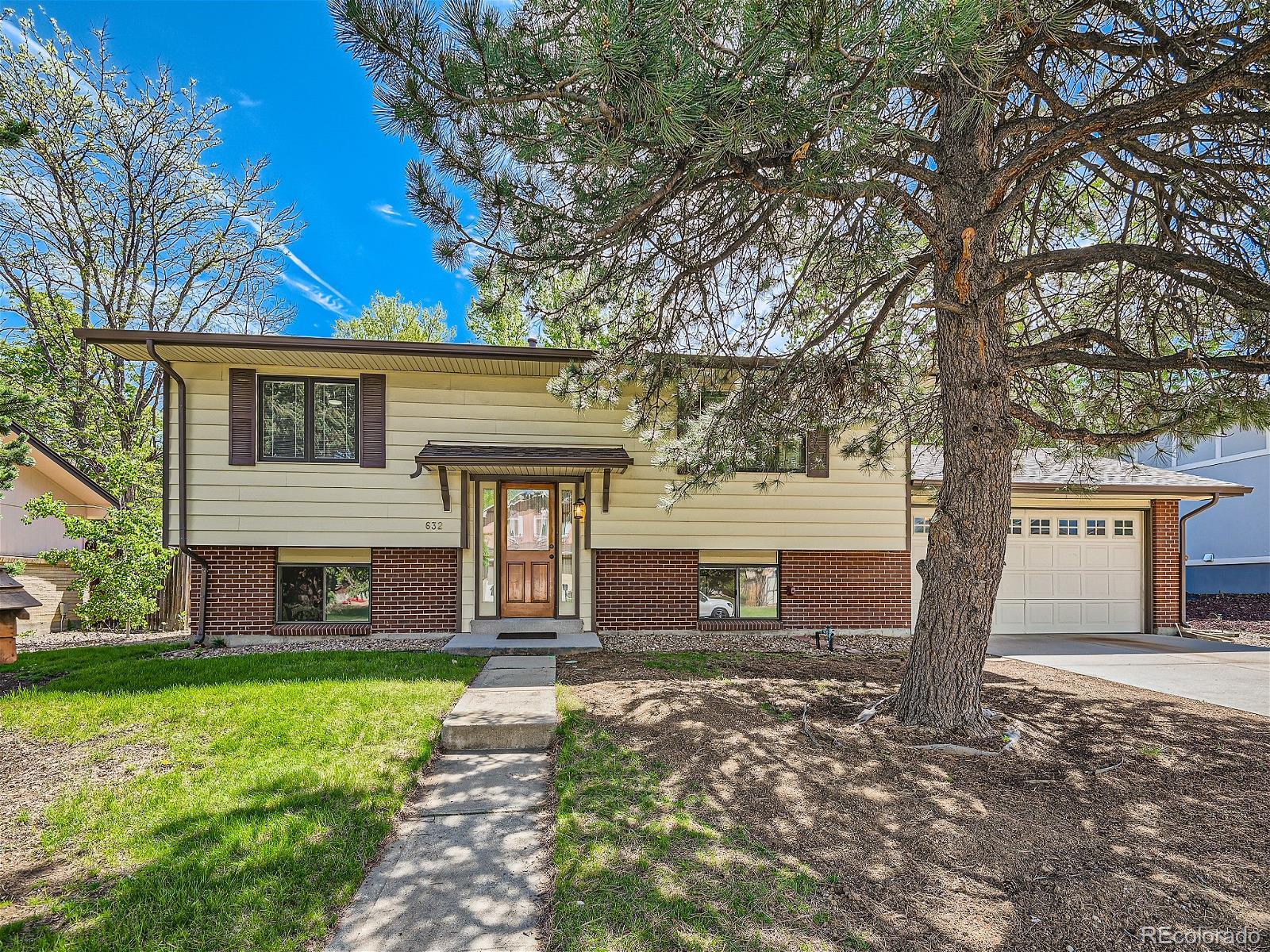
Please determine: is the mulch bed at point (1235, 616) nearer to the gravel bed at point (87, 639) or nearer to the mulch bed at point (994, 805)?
the mulch bed at point (994, 805)

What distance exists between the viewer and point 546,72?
126 inches

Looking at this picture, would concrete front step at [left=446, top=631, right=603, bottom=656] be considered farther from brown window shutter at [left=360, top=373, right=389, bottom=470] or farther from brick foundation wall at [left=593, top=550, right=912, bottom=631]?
brown window shutter at [left=360, top=373, right=389, bottom=470]

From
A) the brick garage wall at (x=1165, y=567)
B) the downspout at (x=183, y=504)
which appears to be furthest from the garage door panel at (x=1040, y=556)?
the downspout at (x=183, y=504)

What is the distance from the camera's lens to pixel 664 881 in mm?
2637

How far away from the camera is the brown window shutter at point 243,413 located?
8398mm

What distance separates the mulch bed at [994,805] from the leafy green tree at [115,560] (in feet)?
25.9

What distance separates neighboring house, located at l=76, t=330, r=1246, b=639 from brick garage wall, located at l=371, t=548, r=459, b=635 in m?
0.02

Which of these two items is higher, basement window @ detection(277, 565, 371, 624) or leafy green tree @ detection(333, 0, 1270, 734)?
leafy green tree @ detection(333, 0, 1270, 734)

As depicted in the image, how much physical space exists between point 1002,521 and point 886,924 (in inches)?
125

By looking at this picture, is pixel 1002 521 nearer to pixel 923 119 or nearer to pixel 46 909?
pixel 923 119

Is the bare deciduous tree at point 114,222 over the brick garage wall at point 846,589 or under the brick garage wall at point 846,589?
over

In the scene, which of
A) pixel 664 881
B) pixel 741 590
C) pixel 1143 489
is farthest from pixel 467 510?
pixel 1143 489

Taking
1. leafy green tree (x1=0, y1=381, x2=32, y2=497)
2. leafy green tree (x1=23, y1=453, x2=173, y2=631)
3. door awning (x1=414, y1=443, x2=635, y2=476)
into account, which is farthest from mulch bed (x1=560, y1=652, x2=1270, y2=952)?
leafy green tree (x1=23, y1=453, x2=173, y2=631)

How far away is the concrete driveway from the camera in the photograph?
6.38 m
